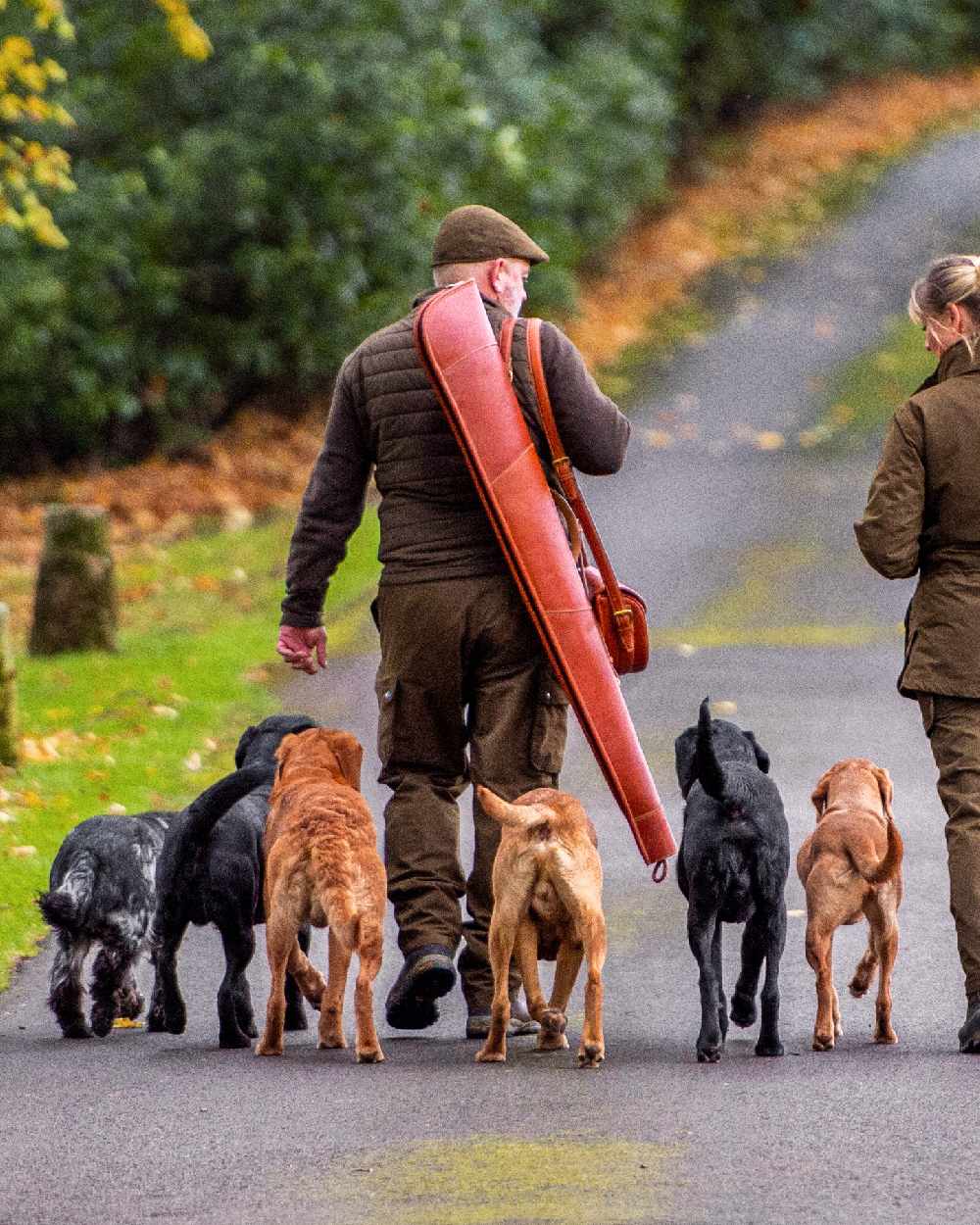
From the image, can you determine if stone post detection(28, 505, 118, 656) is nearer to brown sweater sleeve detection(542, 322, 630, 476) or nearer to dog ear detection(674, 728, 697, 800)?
dog ear detection(674, 728, 697, 800)

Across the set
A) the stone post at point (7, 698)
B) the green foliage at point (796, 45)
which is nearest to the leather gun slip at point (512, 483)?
the stone post at point (7, 698)

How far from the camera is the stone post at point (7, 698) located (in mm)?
10656

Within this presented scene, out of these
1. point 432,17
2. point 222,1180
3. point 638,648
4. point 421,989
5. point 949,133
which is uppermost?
point 949,133

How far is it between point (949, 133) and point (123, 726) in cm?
2295

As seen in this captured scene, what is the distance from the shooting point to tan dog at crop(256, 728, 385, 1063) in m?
6.41

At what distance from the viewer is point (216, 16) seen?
1891cm

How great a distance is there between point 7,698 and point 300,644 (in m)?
3.99

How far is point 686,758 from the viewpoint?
718 cm

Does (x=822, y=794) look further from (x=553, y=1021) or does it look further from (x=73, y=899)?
(x=73, y=899)

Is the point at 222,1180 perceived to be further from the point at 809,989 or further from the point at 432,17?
the point at 432,17

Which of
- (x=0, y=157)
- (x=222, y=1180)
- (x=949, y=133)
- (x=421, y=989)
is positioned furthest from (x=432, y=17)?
(x=222, y=1180)

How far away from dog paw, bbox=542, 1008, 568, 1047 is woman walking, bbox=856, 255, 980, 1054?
44.2 inches

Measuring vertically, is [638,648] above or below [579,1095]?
above

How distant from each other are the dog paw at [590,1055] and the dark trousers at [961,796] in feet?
3.59
